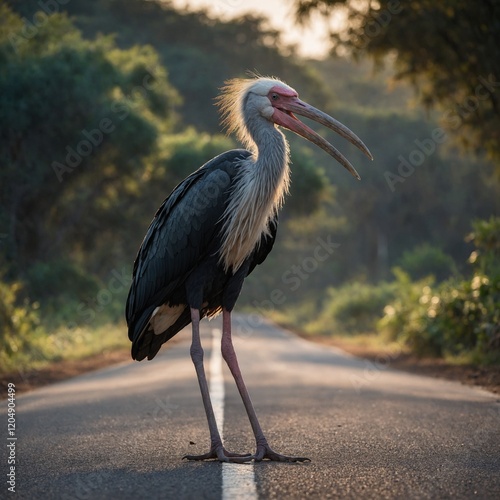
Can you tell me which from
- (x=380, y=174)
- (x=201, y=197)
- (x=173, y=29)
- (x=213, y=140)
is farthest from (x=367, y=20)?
(x=380, y=174)

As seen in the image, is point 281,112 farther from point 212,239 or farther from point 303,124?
point 212,239

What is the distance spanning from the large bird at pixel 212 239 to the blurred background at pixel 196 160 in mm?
7370

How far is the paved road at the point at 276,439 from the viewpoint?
435 cm

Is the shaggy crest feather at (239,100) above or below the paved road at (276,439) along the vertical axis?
above

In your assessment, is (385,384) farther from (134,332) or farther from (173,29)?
(173,29)

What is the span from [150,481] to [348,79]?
252 feet

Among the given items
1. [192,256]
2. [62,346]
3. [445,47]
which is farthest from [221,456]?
[445,47]

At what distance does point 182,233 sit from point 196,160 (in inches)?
1172

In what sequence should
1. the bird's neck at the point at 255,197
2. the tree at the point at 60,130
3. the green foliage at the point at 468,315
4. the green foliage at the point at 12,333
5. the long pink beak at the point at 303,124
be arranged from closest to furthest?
1. the bird's neck at the point at 255,197
2. the long pink beak at the point at 303,124
3. the green foliage at the point at 468,315
4. the green foliage at the point at 12,333
5. the tree at the point at 60,130

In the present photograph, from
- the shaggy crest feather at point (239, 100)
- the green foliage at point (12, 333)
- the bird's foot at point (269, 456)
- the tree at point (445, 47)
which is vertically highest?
the tree at point (445, 47)

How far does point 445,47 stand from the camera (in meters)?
19.0
